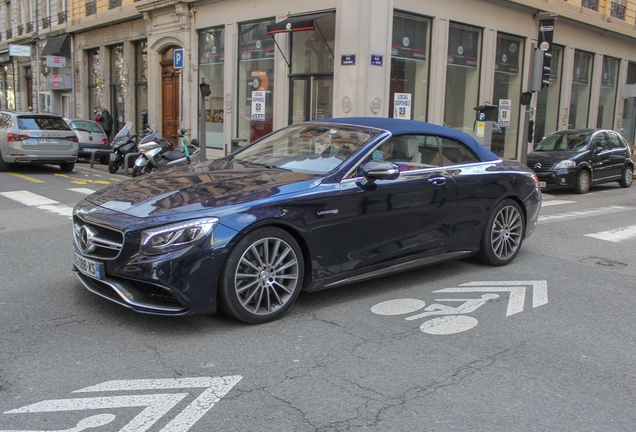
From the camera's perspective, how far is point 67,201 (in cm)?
1061

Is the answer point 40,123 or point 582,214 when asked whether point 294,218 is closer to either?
point 582,214

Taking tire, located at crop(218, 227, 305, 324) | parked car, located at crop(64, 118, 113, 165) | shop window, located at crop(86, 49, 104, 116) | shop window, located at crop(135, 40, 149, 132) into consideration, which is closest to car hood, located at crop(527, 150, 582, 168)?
tire, located at crop(218, 227, 305, 324)

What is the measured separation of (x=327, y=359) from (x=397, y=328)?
86 centimetres

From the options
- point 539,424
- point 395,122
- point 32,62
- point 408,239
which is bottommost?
point 539,424

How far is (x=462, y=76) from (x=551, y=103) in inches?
236

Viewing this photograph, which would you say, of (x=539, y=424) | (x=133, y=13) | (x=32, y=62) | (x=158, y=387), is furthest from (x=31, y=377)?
(x=32, y=62)

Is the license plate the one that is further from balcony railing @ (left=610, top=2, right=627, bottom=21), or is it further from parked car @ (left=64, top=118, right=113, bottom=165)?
balcony railing @ (left=610, top=2, right=627, bottom=21)

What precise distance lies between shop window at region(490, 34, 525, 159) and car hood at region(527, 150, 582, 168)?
4444mm

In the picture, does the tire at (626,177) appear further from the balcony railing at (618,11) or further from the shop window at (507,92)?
the balcony railing at (618,11)

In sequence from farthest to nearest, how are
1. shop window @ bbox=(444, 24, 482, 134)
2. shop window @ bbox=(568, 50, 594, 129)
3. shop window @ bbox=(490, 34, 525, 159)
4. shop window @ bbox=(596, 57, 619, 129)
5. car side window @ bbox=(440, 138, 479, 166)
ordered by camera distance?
1. shop window @ bbox=(596, 57, 619, 129)
2. shop window @ bbox=(568, 50, 594, 129)
3. shop window @ bbox=(490, 34, 525, 159)
4. shop window @ bbox=(444, 24, 482, 134)
5. car side window @ bbox=(440, 138, 479, 166)

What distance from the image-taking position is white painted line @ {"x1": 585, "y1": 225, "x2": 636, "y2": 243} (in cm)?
887

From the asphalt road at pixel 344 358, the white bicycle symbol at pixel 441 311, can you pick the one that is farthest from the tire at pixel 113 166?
the white bicycle symbol at pixel 441 311

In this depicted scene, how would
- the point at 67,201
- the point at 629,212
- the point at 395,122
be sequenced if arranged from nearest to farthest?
the point at 395,122
the point at 67,201
the point at 629,212

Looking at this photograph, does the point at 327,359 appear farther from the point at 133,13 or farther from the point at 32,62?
the point at 32,62
